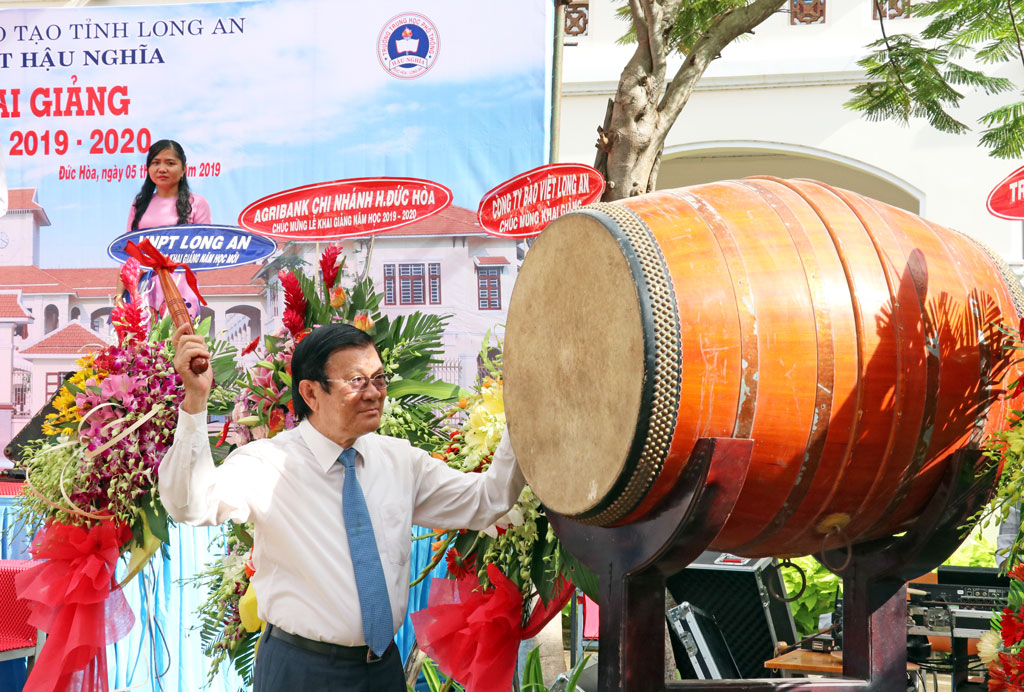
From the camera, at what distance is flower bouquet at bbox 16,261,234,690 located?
137 inches

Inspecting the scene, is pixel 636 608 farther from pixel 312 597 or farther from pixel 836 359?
pixel 312 597

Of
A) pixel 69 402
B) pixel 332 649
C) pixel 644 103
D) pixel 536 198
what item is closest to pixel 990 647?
pixel 332 649

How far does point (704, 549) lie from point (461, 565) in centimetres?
111

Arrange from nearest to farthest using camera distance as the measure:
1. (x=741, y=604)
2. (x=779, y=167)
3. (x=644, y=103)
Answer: (x=741, y=604) → (x=644, y=103) → (x=779, y=167)

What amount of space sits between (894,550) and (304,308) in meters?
2.01

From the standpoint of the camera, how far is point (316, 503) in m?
2.84

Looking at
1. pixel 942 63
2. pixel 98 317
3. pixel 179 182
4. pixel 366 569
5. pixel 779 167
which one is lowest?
pixel 366 569

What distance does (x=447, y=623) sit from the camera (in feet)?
10.0

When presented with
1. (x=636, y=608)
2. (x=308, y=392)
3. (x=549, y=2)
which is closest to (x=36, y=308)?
(x=549, y=2)

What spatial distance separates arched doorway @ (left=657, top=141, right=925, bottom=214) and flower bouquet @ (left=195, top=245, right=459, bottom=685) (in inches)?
324

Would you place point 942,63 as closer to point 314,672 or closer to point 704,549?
point 704,549

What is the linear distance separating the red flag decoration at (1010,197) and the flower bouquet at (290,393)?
14.8ft

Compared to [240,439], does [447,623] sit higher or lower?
lower

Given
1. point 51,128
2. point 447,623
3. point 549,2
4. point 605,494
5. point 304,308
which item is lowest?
point 447,623
